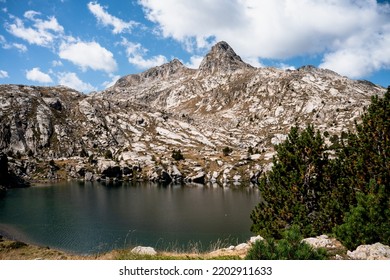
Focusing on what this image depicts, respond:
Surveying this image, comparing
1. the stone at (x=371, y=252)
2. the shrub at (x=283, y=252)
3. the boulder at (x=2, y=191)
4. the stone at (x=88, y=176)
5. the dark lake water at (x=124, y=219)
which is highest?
the shrub at (x=283, y=252)

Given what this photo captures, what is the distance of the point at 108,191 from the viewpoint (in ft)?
457

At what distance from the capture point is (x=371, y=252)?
623 inches

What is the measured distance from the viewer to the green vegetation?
2072 cm

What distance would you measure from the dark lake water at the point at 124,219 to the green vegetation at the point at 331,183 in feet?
52.4

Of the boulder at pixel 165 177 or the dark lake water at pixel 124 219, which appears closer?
the dark lake water at pixel 124 219

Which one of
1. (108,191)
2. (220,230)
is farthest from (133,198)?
(220,230)

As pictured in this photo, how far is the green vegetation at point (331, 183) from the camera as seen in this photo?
20719mm

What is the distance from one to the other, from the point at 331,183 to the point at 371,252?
1479cm

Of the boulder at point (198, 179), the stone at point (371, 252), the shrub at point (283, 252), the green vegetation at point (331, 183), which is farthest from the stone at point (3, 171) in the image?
the stone at point (371, 252)

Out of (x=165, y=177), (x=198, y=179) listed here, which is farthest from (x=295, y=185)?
(x=165, y=177)

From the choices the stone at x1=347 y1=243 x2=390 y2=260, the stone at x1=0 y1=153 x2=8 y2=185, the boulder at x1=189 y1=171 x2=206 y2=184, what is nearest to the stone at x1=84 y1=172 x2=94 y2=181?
the stone at x1=0 y1=153 x2=8 y2=185

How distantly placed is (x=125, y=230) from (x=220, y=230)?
71.0ft

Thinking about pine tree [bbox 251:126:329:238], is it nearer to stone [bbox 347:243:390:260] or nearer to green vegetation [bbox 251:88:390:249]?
green vegetation [bbox 251:88:390:249]

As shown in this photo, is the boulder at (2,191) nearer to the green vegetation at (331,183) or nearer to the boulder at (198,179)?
the boulder at (198,179)
